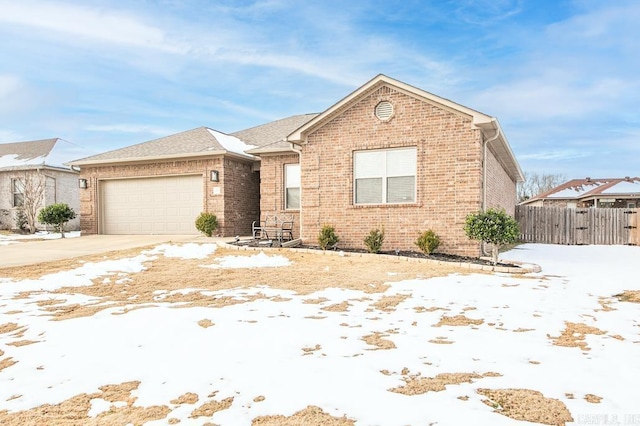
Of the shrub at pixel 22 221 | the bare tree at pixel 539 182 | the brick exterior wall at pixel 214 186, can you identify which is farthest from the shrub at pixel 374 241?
the bare tree at pixel 539 182

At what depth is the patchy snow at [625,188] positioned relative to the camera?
75.7ft

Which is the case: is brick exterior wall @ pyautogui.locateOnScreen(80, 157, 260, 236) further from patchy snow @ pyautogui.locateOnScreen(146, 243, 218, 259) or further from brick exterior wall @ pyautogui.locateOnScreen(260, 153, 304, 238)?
patchy snow @ pyautogui.locateOnScreen(146, 243, 218, 259)

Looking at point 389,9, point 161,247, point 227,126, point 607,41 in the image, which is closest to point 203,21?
point 389,9

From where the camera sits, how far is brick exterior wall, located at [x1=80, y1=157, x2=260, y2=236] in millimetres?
14164

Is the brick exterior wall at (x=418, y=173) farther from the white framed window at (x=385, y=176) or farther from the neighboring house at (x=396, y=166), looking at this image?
the white framed window at (x=385, y=176)

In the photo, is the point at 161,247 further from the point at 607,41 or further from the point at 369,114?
the point at 607,41

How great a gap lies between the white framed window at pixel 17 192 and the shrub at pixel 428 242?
20.3 meters

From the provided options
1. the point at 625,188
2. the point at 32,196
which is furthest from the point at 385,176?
the point at 625,188

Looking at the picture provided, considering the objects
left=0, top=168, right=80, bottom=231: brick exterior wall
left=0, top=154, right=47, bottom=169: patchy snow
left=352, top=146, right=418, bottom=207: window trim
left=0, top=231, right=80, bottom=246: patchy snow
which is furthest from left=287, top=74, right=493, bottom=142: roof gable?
left=0, top=154, right=47, bottom=169: patchy snow

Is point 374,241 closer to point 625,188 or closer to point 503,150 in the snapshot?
point 503,150

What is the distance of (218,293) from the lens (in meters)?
6.00

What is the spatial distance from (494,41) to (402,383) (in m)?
14.4

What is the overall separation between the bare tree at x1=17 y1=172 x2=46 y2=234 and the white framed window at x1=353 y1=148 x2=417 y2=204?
17109 millimetres

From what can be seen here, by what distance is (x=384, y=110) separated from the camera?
10680 mm
